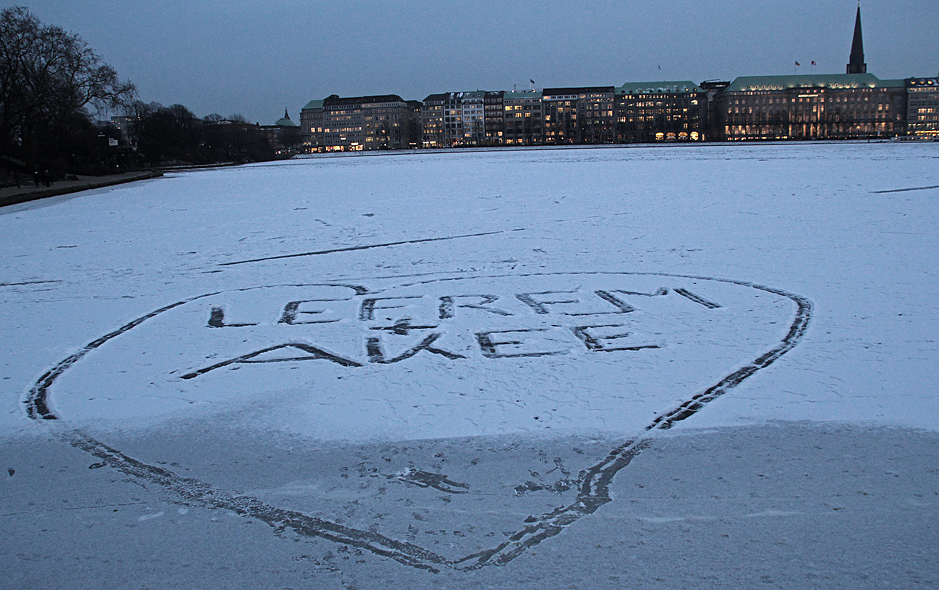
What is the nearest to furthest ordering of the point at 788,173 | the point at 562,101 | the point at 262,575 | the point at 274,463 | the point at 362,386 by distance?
1. the point at 262,575
2. the point at 274,463
3. the point at 362,386
4. the point at 788,173
5. the point at 562,101

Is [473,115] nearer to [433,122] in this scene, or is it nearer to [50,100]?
[433,122]

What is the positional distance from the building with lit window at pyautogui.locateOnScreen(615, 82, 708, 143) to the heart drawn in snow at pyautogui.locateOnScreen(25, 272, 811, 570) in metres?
166

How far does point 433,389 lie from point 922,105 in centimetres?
18917

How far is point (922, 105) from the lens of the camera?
6137 inches

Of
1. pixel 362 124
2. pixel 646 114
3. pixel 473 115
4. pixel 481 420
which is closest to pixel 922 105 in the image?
pixel 646 114

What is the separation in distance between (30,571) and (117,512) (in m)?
0.43

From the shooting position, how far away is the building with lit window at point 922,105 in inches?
6112

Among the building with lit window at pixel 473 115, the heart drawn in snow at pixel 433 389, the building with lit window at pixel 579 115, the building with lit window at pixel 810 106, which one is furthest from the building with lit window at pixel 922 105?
the heart drawn in snow at pixel 433 389

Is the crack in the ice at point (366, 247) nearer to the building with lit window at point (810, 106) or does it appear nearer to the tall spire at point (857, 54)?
the building with lit window at point (810, 106)

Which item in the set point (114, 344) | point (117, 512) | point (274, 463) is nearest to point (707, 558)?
point (274, 463)

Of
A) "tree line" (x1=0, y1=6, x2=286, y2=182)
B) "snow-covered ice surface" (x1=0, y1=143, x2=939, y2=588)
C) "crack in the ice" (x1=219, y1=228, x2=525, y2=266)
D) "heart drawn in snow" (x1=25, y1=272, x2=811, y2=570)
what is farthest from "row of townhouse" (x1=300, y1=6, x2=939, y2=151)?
"heart drawn in snow" (x1=25, y1=272, x2=811, y2=570)

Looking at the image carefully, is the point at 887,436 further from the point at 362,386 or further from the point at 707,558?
the point at 362,386

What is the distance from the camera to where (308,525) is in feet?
9.93

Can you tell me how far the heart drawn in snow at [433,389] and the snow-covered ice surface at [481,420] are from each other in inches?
0.9
